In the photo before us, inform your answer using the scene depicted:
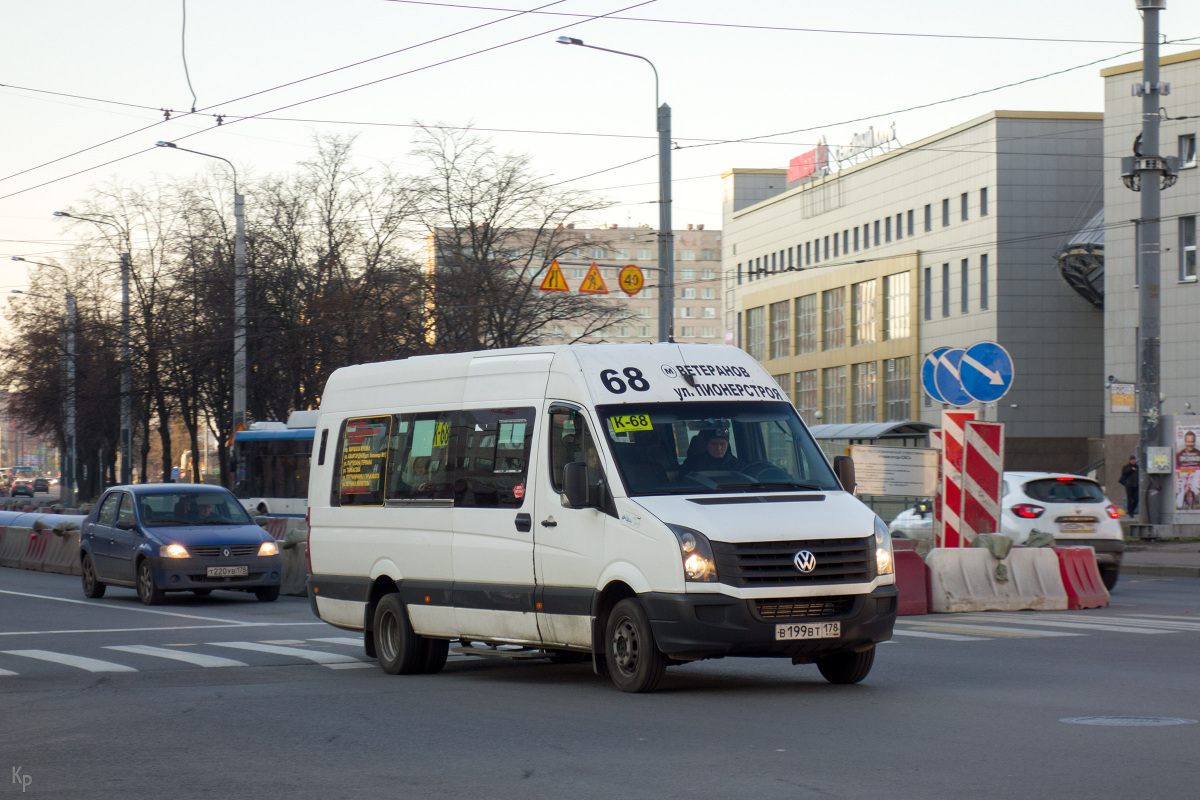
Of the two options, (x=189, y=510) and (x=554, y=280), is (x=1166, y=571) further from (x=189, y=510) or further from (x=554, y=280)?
(x=189, y=510)

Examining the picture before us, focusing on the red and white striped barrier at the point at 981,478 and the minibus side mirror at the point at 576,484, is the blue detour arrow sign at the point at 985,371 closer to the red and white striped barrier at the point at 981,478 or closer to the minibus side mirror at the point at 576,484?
the red and white striped barrier at the point at 981,478

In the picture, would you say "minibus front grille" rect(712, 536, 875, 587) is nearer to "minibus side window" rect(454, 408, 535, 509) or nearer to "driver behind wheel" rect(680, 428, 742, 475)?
"driver behind wheel" rect(680, 428, 742, 475)

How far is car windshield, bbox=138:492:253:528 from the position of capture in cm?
2167

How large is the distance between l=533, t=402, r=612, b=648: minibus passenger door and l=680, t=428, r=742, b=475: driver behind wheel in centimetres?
59

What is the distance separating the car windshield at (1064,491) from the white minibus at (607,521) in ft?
33.6

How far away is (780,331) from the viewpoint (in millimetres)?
90938

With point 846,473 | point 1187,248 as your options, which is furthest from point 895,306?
point 846,473

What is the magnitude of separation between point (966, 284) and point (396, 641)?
60703mm

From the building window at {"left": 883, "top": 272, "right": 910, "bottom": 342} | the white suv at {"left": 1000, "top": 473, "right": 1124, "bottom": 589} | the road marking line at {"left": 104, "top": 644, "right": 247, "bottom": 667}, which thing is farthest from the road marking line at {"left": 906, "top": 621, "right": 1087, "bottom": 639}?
the building window at {"left": 883, "top": 272, "right": 910, "bottom": 342}

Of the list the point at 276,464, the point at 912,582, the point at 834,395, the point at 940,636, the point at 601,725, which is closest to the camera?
the point at 601,725

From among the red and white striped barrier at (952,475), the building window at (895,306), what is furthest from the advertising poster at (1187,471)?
the building window at (895,306)

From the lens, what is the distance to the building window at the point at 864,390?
262 ft

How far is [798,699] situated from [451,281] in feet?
118

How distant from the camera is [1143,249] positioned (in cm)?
2828
